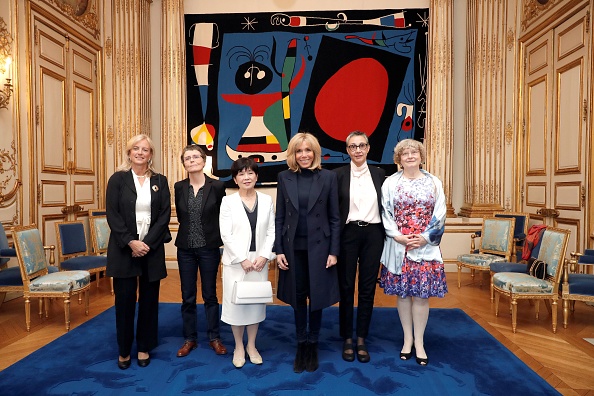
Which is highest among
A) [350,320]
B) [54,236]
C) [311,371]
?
[54,236]

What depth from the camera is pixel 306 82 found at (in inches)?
262

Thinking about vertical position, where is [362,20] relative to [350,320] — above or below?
above

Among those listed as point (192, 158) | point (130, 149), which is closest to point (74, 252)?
point (130, 149)

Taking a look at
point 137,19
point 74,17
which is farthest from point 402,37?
point 74,17

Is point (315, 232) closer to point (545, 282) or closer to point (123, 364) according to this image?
point (123, 364)

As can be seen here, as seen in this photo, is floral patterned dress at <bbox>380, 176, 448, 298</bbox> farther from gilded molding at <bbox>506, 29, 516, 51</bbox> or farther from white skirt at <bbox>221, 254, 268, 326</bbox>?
gilded molding at <bbox>506, 29, 516, 51</bbox>

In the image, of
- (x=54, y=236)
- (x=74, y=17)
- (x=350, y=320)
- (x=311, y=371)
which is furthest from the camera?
(x=74, y=17)

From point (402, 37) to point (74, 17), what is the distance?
4.88m

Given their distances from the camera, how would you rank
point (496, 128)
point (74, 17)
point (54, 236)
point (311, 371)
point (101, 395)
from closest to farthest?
point (101, 395), point (311, 371), point (54, 236), point (74, 17), point (496, 128)

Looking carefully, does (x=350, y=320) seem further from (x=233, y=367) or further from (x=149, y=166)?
(x=149, y=166)

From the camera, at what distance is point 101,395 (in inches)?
97.0

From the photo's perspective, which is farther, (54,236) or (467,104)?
(467,104)

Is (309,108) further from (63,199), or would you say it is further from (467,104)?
(63,199)

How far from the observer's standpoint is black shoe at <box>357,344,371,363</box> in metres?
2.93
